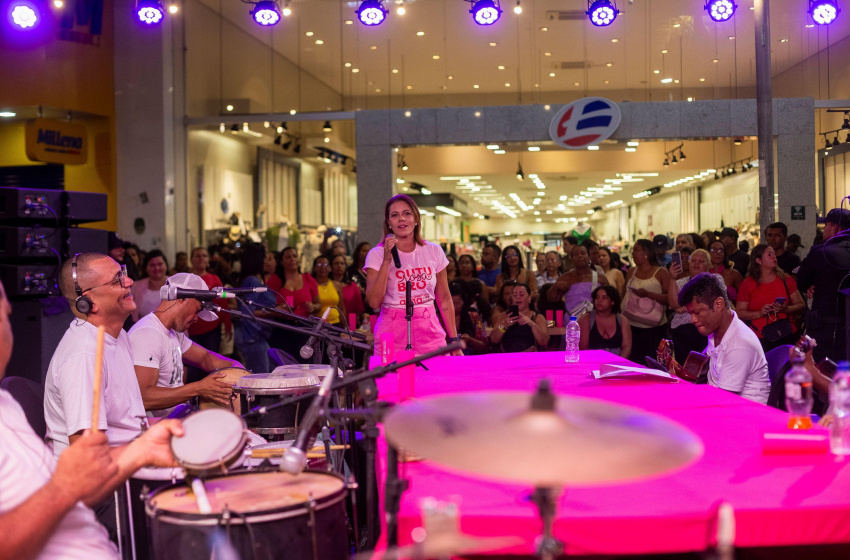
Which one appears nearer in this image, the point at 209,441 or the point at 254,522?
the point at 254,522

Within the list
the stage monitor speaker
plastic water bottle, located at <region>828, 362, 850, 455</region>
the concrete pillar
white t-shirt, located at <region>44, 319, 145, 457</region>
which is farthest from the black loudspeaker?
plastic water bottle, located at <region>828, 362, 850, 455</region>

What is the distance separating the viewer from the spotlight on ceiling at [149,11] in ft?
34.5

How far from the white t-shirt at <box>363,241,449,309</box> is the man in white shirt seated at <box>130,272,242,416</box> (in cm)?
99

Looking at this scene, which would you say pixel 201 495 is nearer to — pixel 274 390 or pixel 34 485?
pixel 34 485

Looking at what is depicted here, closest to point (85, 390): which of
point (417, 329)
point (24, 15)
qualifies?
point (417, 329)

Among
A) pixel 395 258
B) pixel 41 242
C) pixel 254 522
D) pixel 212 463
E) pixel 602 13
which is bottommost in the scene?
pixel 254 522

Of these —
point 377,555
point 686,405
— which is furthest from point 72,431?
point 686,405

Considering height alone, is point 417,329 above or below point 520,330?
above

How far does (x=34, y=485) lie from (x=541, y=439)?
1.12 m

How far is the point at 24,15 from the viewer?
1005cm

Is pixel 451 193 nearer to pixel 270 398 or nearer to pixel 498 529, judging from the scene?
pixel 270 398

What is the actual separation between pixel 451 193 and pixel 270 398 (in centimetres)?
1737

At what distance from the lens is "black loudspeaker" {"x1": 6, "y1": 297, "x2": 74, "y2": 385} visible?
21.9ft

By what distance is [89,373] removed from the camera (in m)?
2.73
